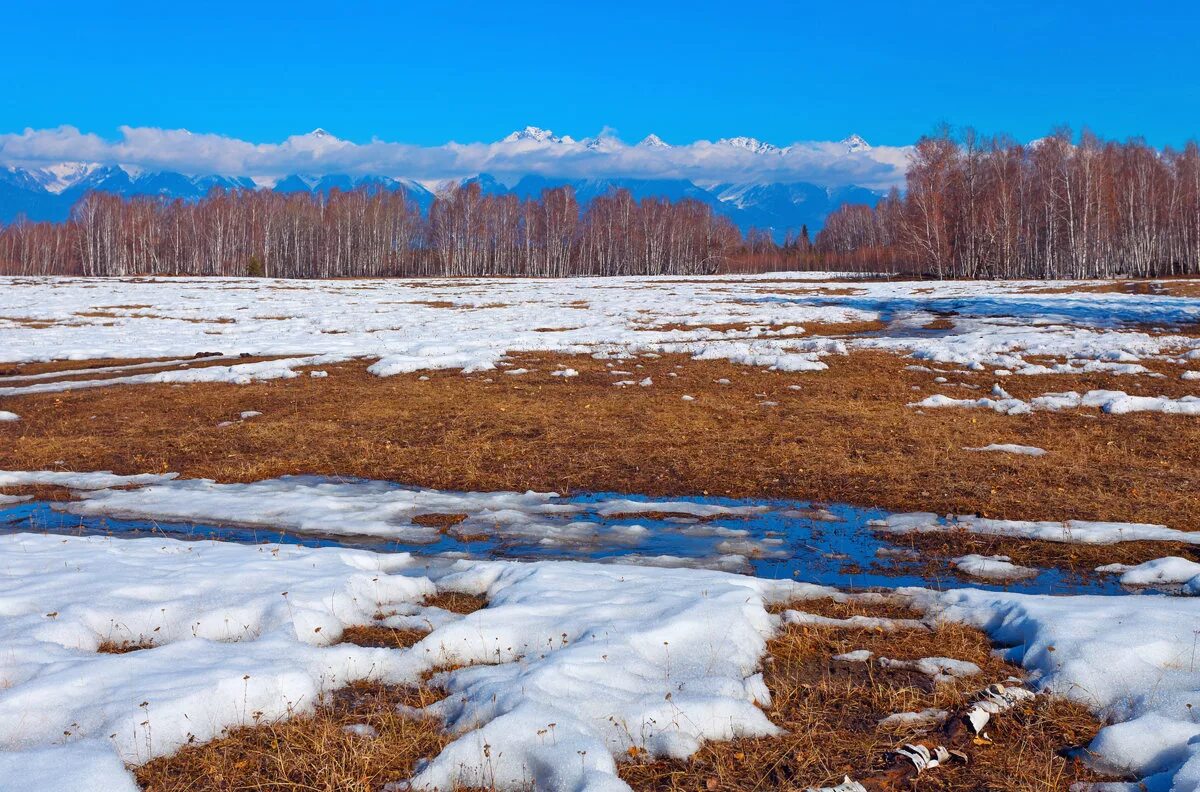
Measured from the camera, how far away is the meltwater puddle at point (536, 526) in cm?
820

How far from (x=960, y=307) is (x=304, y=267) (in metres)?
90.5

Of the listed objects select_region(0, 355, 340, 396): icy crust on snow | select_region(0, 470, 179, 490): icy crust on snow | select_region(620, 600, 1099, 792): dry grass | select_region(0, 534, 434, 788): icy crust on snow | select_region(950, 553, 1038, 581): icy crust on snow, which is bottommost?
select_region(620, 600, 1099, 792): dry grass

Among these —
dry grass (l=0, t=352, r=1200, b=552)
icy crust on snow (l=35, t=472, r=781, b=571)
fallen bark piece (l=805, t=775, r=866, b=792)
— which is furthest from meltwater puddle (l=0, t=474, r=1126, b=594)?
fallen bark piece (l=805, t=775, r=866, b=792)

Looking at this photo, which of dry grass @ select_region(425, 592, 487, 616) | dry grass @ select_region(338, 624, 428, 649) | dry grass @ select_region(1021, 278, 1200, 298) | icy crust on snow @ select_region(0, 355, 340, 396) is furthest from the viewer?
dry grass @ select_region(1021, 278, 1200, 298)

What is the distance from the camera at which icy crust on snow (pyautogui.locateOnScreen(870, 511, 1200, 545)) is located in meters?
8.63

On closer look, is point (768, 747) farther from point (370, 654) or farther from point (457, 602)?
point (457, 602)

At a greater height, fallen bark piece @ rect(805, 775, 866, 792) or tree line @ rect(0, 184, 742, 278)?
tree line @ rect(0, 184, 742, 278)

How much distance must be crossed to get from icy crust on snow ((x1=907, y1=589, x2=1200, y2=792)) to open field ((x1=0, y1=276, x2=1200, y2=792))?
2 centimetres

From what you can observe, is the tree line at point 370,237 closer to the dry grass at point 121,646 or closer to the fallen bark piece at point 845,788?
the dry grass at point 121,646

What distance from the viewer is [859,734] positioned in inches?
191

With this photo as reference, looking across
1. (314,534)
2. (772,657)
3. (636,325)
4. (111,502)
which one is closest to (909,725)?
(772,657)

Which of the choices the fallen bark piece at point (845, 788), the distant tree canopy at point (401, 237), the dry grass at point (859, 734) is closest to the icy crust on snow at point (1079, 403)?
the dry grass at point (859, 734)

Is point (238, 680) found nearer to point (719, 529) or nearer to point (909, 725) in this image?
point (909, 725)

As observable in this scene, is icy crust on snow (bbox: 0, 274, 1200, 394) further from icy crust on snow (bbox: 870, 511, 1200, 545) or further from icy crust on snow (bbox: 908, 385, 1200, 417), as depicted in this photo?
icy crust on snow (bbox: 870, 511, 1200, 545)
